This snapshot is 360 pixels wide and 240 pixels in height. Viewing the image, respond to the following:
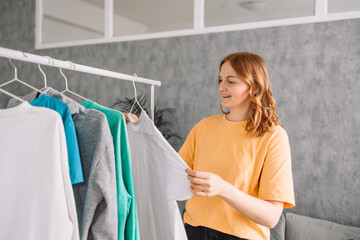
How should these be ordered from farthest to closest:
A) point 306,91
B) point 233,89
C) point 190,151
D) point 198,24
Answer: point 198,24 → point 306,91 → point 190,151 → point 233,89

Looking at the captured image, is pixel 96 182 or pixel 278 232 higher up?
pixel 96 182

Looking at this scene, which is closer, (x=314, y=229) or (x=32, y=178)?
(x=32, y=178)

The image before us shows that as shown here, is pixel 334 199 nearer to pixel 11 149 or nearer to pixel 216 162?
pixel 216 162

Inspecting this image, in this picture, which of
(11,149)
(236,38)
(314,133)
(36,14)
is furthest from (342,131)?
(36,14)

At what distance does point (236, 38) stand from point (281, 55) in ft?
1.50

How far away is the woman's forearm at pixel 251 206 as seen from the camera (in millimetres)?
1145

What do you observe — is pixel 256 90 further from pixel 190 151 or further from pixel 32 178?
pixel 32 178

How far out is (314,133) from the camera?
2617mm

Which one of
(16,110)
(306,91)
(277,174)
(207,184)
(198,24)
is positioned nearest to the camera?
(16,110)

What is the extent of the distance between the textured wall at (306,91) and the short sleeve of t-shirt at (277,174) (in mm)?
1487

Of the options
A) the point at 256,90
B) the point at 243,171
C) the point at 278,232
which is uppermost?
the point at 256,90

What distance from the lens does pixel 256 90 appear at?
142 centimetres

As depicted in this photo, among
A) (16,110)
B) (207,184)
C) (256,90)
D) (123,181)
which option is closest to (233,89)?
(256,90)

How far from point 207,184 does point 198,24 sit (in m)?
2.35
